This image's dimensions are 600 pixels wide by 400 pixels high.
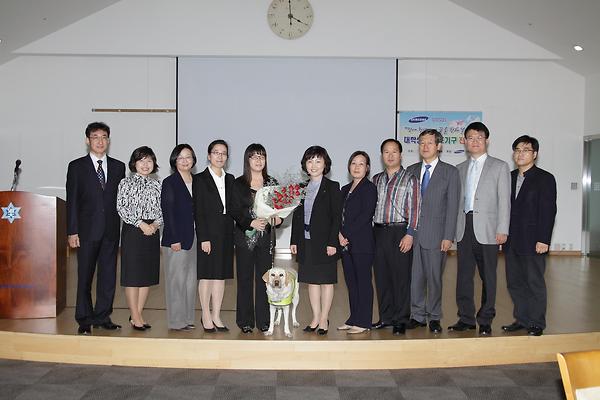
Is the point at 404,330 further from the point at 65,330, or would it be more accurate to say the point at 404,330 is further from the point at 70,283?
the point at 70,283

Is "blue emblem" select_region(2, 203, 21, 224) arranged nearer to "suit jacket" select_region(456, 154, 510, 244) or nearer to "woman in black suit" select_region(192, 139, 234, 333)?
"woman in black suit" select_region(192, 139, 234, 333)

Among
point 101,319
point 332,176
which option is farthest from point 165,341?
point 332,176

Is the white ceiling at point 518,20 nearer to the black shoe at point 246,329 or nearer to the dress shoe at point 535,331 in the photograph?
the dress shoe at point 535,331

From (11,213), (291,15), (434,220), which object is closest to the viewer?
(434,220)

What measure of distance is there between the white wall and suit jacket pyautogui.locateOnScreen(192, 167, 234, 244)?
6487mm

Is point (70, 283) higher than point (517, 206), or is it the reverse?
point (517, 206)

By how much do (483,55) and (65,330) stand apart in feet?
27.3

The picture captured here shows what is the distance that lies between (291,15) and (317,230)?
6.50 metres

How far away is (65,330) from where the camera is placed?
439 cm

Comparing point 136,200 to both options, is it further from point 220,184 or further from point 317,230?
point 317,230

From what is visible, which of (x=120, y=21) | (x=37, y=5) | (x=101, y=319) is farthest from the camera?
(x=120, y=21)

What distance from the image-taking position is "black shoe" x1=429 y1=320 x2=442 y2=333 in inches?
175

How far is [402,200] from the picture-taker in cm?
443

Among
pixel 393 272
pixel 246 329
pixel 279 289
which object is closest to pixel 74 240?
pixel 246 329
